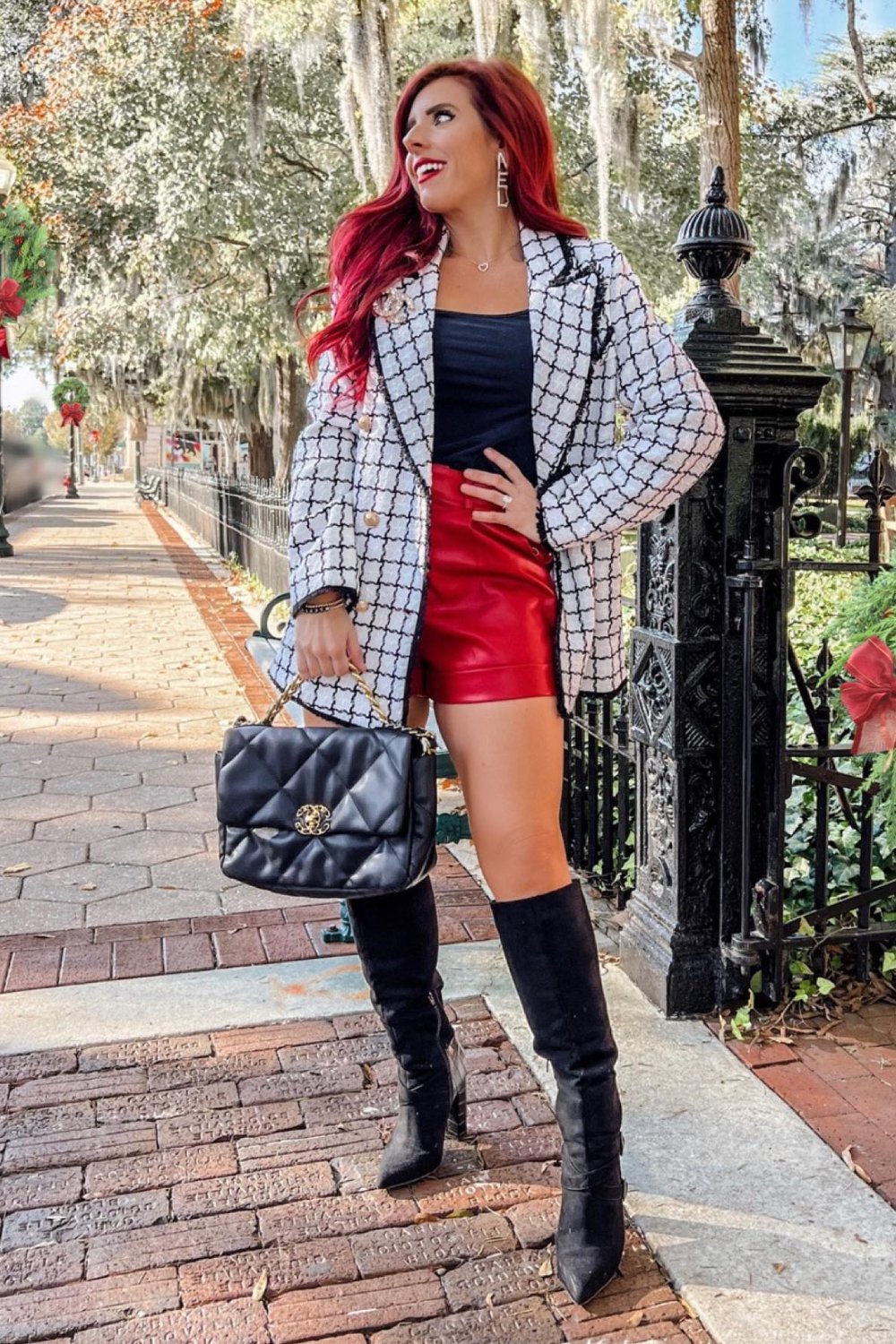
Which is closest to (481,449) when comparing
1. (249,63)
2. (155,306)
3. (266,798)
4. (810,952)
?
(266,798)

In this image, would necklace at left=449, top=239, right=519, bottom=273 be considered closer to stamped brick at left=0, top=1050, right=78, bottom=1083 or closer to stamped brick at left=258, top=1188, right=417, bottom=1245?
stamped brick at left=258, top=1188, right=417, bottom=1245

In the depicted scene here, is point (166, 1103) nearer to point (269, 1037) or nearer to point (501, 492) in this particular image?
point (269, 1037)

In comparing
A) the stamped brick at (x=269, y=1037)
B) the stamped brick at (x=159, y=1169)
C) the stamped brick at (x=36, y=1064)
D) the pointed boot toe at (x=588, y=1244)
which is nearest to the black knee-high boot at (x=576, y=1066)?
the pointed boot toe at (x=588, y=1244)

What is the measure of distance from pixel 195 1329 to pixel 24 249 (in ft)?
52.1

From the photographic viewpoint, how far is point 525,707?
2010 mm

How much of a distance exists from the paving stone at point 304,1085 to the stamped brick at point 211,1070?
0.14 ft

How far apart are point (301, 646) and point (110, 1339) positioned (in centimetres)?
110

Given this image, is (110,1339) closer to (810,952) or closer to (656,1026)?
(656,1026)

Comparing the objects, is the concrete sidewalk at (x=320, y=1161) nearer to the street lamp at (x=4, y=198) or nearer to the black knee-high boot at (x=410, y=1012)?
the black knee-high boot at (x=410, y=1012)

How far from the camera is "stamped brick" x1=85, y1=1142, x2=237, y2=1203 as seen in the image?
231 cm

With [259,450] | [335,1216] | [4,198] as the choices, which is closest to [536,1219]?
[335,1216]

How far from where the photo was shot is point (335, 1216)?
221cm

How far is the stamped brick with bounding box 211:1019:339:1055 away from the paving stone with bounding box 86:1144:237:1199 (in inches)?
16.8

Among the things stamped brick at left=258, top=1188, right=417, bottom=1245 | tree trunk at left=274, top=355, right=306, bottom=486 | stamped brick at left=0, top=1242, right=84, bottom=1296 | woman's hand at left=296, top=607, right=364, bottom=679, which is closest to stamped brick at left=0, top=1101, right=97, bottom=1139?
stamped brick at left=0, top=1242, right=84, bottom=1296
